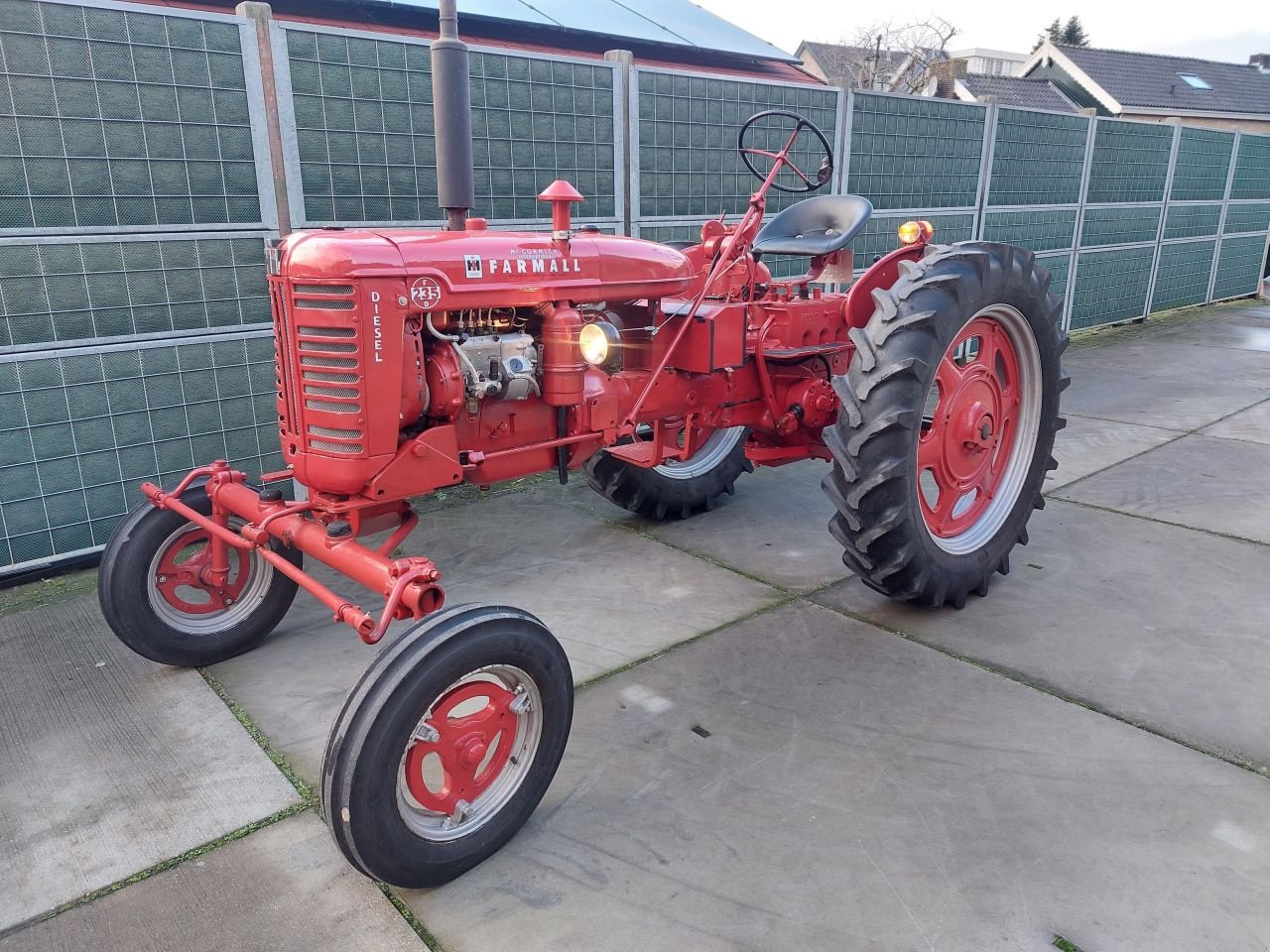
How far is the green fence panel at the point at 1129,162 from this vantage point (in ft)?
29.2

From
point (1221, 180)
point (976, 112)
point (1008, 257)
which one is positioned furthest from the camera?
point (1221, 180)

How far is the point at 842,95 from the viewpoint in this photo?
6430mm

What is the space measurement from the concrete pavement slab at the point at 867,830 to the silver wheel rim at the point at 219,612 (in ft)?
3.93

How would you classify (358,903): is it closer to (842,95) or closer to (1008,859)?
(1008,859)

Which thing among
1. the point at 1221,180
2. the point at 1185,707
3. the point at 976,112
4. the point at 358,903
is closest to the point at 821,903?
the point at 358,903

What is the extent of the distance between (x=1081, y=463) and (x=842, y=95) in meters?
3.05

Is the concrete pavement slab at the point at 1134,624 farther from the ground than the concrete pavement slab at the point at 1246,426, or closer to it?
closer to it

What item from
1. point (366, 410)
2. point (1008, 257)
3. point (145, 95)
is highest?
point (145, 95)

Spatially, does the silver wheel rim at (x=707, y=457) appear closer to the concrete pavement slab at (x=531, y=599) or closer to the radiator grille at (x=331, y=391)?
the concrete pavement slab at (x=531, y=599)

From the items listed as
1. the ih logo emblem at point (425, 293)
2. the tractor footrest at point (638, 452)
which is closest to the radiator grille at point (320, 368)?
the ih logo emblem at point (425, 293)

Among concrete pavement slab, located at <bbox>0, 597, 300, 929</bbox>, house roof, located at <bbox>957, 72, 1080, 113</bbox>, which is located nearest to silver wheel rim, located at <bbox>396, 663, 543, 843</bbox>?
concrete pavement slab, located at <bbox>0, 597, 300, 929</bbox>

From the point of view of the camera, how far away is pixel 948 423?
3514mm

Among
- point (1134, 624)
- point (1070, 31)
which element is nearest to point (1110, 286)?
point (1134, 624)

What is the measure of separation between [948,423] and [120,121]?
346 cm
